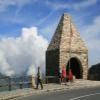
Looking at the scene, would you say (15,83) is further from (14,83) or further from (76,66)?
(76,66)

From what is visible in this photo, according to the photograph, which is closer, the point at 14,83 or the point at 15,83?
the point at 14,83

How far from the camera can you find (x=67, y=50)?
145ft

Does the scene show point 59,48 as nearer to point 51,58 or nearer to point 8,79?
point 51,58

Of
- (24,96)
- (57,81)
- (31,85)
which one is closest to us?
(24,96)

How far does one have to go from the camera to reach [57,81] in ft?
135

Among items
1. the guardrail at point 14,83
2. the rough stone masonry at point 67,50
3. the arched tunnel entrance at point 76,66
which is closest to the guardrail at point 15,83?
the guardrail at point 14,83

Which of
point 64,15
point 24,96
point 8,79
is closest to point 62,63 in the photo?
point 64,15

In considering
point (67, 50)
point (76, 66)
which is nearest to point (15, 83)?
point (67, 50)

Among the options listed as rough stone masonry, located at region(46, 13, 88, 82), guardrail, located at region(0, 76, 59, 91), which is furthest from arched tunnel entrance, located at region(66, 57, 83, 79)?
guardrail, located at region(0, 76, 59, 91)

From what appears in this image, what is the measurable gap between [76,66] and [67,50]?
12.4 feet

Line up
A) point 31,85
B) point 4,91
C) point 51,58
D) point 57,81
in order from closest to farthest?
point 4,91, point 31,85, point 57,81, point 51,58

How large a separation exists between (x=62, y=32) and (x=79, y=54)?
321cm

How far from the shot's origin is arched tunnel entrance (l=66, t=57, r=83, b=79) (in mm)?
45812

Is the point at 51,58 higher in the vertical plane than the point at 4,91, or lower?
higher
